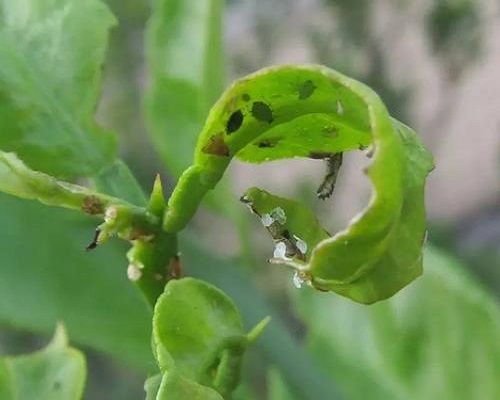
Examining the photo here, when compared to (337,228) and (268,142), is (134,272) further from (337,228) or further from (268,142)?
(337,228)

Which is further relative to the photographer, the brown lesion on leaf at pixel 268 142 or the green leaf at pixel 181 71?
the green leaf at pixel 181 71

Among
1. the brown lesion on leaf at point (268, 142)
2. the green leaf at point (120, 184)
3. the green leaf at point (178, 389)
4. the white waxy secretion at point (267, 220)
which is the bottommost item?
the green leaf at point (120, 184)

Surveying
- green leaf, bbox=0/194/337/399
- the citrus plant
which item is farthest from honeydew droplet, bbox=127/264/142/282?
green leaf, bbox=0/194/337/399

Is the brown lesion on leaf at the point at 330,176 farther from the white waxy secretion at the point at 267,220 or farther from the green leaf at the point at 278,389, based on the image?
the green leaf at the point at 278,389

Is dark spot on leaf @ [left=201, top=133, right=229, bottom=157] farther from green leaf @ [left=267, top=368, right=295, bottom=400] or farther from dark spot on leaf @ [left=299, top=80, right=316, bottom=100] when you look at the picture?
green leaf @ [left=267, top=368, right=295, bottom=400]

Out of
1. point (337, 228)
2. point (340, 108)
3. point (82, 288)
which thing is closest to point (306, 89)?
point (340, 108)

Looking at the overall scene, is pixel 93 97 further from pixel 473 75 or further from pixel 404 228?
pixel 473 75

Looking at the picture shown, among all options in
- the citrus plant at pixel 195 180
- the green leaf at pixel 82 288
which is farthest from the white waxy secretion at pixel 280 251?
the green leaf at pixel 82 288
